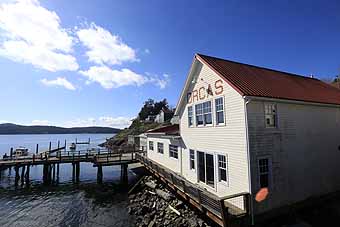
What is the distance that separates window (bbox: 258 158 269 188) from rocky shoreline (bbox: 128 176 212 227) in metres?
3.71

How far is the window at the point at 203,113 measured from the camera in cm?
1491

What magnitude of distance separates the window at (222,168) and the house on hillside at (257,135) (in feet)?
0.19

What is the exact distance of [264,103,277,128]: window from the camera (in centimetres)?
1221

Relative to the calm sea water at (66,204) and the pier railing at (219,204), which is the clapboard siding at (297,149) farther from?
the calm sea water at (66,204)

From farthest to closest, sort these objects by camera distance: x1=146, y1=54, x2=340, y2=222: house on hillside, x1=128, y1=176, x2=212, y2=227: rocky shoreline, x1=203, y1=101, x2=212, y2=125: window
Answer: x1=203, y1=101, x2=212, y2=125: window → x1=128, y1=176, x2=212, y2=227: rocky shoreline → x1=146, y1=54, x2=340, y2=222: house on hillside

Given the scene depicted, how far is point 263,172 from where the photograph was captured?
38.7 feet

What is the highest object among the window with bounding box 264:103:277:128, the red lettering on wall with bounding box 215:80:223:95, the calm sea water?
the red lettering on wall with bounding box 215:80:223:95

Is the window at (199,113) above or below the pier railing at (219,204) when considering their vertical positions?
above

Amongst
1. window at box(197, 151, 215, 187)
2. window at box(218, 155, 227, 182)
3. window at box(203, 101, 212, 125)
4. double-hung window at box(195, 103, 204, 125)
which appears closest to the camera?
window at box(218, 155, 227, 182)

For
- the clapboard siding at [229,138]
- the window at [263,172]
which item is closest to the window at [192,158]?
the clapboard siding at [229,138]

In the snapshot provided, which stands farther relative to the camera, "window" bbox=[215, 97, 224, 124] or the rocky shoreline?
the rocky shoreline

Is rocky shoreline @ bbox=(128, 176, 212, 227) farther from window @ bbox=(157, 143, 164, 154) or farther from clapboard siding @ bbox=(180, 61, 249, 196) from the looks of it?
window @ bbox=(157, 143, 164, 154)

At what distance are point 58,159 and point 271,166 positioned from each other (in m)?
28.5

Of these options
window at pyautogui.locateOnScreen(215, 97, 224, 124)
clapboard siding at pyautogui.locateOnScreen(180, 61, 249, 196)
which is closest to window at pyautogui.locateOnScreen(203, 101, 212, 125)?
clapboard siding at pyautogui.locateOnScreen(180, 61, 249, 196)
